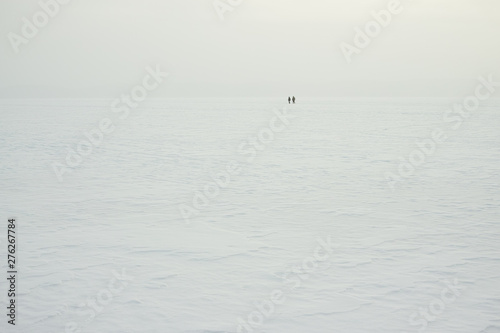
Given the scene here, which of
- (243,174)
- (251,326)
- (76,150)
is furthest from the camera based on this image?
(76,150)

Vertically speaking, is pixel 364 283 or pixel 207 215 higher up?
pixel 207 215

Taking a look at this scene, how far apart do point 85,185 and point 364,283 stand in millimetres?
10536

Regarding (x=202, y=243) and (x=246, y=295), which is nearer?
(x=246, y=295)

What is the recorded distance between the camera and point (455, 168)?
18828 millimetres

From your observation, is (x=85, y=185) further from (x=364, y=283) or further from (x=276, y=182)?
(x=364, y=283)

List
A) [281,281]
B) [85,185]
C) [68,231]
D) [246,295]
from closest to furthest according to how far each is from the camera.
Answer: [246,295], [281,281], [68,231], [85,185]

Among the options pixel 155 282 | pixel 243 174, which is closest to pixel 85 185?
pixel 243 174

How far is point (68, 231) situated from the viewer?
9.68 m

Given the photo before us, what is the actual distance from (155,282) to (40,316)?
1.60 meters

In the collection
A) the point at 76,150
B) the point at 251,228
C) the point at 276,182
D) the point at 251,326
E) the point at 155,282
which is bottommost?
the point at 251,326

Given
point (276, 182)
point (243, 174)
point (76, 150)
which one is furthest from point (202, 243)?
point (76, 150)

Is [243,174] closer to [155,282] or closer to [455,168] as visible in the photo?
[455,168]

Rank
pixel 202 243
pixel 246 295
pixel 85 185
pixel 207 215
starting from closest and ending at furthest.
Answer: pixel 246 295
pixel 202 243
pixel 207 215
pixel 85 185

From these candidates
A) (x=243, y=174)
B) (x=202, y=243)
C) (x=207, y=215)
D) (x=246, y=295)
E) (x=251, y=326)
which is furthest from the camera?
(x=243, y=174)
